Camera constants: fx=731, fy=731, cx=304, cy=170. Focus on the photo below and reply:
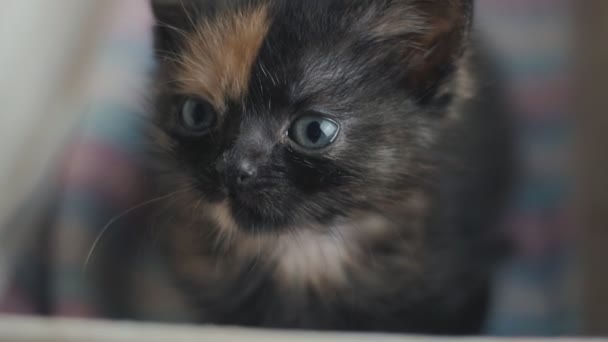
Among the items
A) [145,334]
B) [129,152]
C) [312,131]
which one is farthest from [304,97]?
[129,152]

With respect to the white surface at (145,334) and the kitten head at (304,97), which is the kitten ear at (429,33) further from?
the white surface at (145,334)

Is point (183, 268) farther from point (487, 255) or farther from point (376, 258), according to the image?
point (487, 255)

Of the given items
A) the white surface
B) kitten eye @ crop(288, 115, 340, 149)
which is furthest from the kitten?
the white surface

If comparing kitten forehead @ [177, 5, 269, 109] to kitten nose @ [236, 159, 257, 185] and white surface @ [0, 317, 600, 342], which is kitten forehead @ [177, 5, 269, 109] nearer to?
kitten nose @ [236, 159, 257, 185]

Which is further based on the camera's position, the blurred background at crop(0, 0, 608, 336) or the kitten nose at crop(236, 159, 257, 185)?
the blurred background at crop(0, 0, 608, 336)

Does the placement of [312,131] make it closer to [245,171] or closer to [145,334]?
[245,171]
